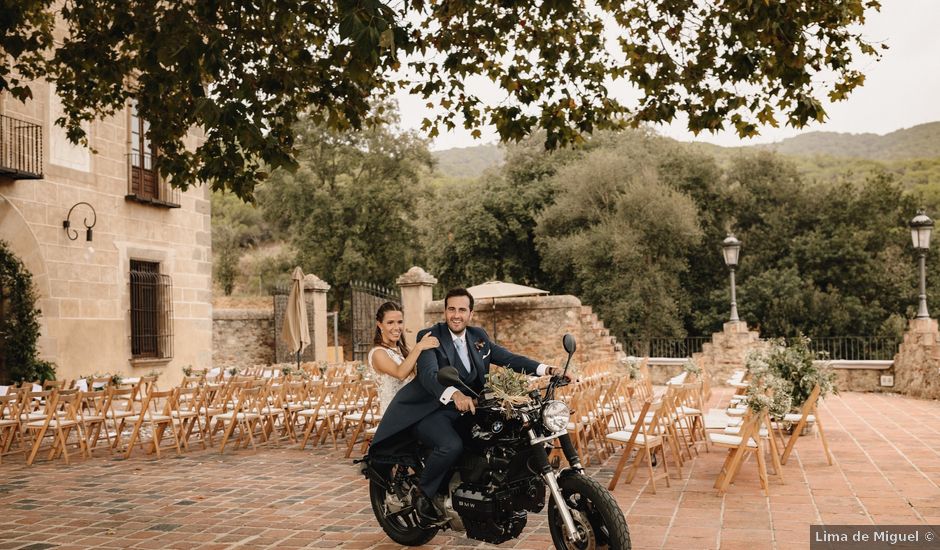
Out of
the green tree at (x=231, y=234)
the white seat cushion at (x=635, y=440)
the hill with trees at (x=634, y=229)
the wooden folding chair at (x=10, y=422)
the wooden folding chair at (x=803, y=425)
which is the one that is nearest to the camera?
the white seat cushion at (x=635, y=440)

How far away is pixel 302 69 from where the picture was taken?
22.3 feet

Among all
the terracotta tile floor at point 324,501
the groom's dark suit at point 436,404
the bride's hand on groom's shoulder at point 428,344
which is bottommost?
the terracotta tile floor at point 324,501

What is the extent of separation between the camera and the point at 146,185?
48.9 ft

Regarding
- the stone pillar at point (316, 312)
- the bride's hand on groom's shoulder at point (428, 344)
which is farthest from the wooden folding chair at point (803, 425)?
the stone pillar at point (316, 312)

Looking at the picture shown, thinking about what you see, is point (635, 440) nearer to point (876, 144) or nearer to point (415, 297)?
point (415, 297)

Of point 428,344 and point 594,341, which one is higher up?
point 428,344

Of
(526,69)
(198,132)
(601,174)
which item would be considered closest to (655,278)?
(601,174)

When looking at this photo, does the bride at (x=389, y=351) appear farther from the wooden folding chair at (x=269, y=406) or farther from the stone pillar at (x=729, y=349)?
the stone pillar at (x=729, y=349)

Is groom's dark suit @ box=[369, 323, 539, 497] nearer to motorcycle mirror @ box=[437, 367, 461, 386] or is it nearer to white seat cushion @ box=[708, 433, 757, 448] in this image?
motorcycle mirror @ box=[437, 367, 461, 386]

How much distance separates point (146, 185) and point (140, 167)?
0.37 m

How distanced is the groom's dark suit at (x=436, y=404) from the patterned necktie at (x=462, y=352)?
1.0 inches

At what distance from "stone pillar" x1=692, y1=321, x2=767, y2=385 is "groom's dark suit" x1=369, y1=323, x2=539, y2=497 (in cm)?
1372

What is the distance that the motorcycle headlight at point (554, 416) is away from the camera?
3.93m

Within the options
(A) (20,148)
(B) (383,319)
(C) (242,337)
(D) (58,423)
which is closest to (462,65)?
(B) (383,319)
